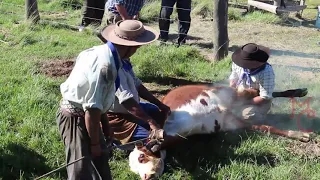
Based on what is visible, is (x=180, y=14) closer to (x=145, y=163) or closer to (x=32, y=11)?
(x=32, y=11)

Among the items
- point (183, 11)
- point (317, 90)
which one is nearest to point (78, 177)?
point (317, 90)

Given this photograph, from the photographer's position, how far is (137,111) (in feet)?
12.5

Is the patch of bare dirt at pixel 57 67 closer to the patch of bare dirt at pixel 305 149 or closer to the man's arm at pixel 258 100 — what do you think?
the man's arm at pixel 258 100

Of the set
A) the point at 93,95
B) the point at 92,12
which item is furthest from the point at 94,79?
the point at 92,12

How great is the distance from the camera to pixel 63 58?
7234 millimetres

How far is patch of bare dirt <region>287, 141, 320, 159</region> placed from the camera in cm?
429

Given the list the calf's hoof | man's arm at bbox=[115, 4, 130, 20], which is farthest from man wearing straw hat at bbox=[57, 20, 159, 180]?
man's arm at bbox=[115, 4, 130, 20]

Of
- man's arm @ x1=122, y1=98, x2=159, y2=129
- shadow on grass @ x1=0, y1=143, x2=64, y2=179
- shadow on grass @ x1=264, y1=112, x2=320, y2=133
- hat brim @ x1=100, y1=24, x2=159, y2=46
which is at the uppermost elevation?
hat brim @ x1=100, y1=24, x2=159, y2=46

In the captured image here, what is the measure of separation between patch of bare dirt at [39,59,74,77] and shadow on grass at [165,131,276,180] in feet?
8.84

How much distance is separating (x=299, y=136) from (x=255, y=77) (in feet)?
2.44

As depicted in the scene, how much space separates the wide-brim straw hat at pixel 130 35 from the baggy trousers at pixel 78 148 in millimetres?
622

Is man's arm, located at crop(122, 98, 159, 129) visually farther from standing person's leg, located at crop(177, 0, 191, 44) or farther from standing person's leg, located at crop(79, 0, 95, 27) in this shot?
standing person's leg, located at crop(79, 0, 95, 27)

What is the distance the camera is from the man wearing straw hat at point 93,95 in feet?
9.68

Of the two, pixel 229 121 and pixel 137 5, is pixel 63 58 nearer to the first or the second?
pixel 137 5
